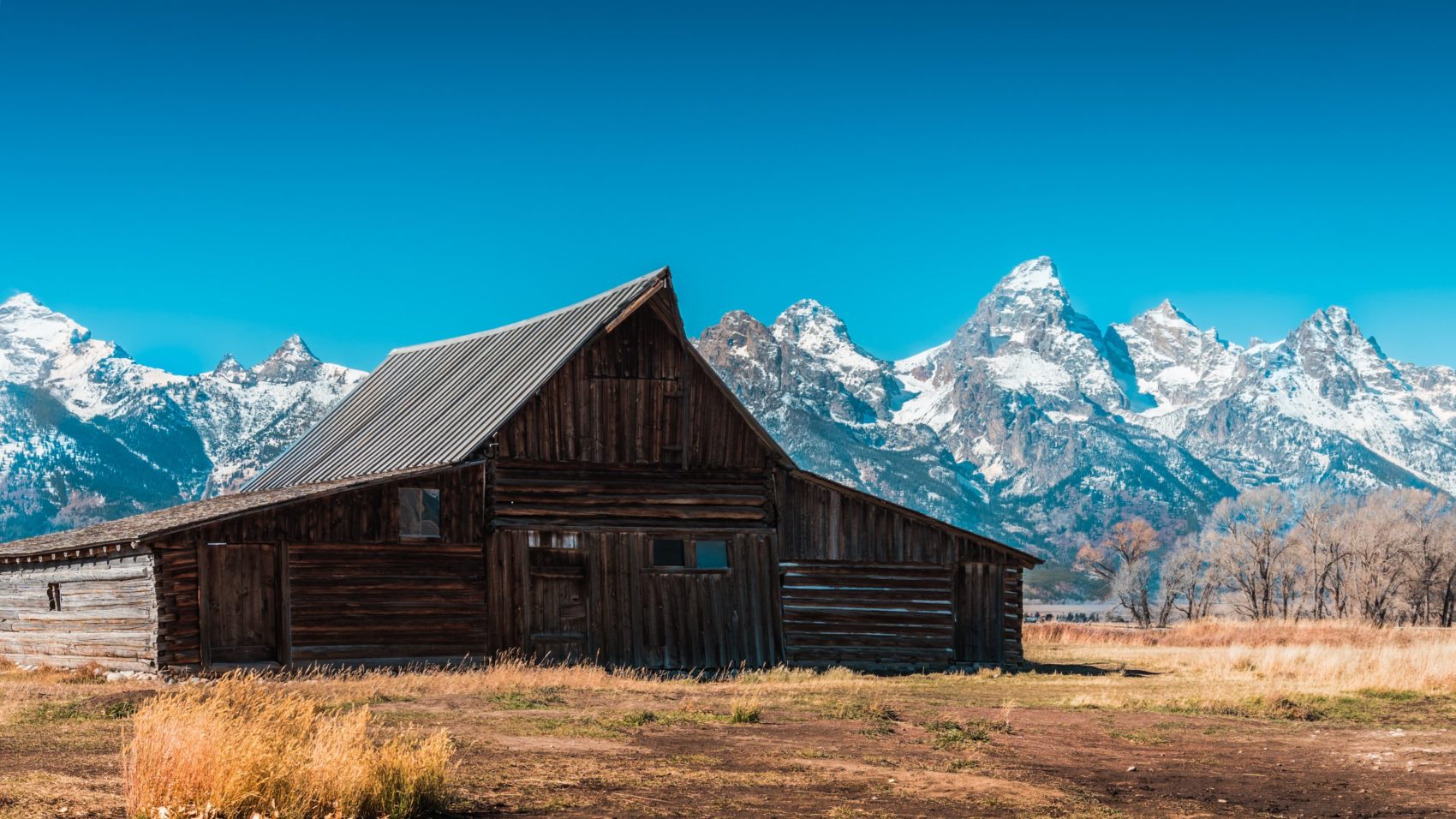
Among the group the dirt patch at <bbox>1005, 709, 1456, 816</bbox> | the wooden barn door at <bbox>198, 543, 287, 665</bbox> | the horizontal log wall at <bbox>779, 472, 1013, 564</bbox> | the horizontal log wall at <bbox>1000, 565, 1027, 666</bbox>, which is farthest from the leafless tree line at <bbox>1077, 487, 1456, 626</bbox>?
the wooden barn door at <bbox>198, 543, 287, 665</bbox>

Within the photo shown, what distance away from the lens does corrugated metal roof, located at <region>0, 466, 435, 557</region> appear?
25986mm

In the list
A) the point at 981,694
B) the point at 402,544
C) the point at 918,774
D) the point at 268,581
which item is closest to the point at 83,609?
the point at 268,581

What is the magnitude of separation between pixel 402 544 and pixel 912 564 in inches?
468

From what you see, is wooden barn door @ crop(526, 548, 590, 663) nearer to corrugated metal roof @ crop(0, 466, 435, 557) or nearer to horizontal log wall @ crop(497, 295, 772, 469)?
horizontal log wall @ crop(497, 295, 772, 469)

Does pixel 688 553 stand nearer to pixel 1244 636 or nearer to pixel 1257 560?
pixel 1244 636

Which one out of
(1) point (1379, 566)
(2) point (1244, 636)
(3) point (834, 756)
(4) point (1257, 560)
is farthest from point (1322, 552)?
(3) point (834, 756)

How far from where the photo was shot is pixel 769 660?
104 ft

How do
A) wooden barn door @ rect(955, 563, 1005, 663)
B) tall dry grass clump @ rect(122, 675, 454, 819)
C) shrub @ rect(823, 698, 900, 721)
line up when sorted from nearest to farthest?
tall dry grass clump @ rect(122, 675, 454, 819)
shrub @ rect(823, 698, 900, 721)
wooden barn door @ rect(955, 563, 1005, 663)

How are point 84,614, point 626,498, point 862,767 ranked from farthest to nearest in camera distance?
point 626,498 < point 84,614 < point 862,767

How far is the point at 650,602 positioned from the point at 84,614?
10.9 m

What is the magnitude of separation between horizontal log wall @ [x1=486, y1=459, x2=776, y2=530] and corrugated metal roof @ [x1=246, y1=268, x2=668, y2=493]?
1.29 metres

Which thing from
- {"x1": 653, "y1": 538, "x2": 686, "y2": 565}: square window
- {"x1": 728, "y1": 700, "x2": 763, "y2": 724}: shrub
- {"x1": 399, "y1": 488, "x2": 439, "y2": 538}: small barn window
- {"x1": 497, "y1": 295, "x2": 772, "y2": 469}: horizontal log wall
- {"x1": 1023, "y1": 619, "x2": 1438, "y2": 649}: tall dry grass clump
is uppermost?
{"x1": 497, "y1": 295, "x2": 772, "y2": 469}: horizontal log wall

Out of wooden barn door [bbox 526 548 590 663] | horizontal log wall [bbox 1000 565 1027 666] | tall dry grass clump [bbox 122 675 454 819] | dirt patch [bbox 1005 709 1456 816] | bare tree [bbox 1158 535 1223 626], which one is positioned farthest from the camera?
bare tree [bbox 1158 535 1223 626]

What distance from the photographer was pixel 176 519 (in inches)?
1115
